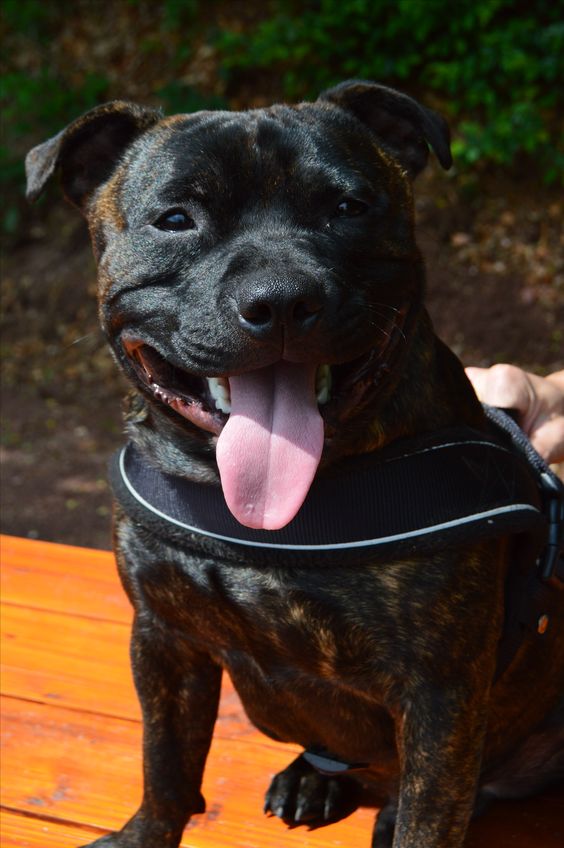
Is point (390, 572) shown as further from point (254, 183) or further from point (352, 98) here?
point (352, 98)

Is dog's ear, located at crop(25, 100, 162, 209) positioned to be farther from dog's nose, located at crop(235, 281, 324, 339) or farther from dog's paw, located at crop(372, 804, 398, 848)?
dog's paw, located at crop(372, 804, 398, 848)

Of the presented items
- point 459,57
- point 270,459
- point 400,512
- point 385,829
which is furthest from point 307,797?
point 459,57

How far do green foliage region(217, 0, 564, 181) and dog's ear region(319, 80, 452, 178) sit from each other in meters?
5.22

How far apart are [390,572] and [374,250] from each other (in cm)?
60

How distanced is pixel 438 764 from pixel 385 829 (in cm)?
51

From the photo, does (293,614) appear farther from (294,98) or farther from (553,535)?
(294,98)

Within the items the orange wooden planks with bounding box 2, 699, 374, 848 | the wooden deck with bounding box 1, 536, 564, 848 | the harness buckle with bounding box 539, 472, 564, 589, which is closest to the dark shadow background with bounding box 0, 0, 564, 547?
the wooden deck with bounding box 1, 536, 564, 848

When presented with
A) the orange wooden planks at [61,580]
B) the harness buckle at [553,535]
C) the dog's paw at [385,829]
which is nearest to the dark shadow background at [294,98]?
the orange wooden planks at [61,580]

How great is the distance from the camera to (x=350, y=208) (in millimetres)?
2146

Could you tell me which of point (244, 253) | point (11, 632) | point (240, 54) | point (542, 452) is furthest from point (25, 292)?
point (244, 253)

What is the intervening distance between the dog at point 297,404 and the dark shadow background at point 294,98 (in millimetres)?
4113

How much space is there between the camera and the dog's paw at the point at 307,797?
266 centimetres

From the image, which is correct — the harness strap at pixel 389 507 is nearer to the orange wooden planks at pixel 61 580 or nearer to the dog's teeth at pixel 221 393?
the dog's teeth at pixel 221 393

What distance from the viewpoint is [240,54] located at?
838 centimetres
